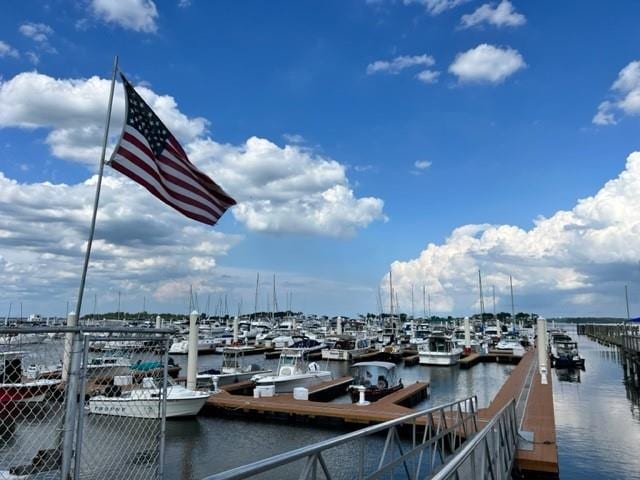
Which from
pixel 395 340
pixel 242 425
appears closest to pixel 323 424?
pixel 242 425

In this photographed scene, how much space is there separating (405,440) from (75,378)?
18.8 metres

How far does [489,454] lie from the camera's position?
9133mm

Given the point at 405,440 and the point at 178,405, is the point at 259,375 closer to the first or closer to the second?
the point at 178,405

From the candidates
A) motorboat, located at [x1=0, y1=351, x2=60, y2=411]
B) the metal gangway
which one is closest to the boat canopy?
the metal gangway

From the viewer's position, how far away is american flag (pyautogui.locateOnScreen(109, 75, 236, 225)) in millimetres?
7079

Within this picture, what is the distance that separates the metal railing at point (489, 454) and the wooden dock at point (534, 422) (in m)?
0.51

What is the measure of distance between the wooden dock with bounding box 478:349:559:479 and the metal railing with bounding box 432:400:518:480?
1.66 ft

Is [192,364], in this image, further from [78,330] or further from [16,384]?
[78,330]

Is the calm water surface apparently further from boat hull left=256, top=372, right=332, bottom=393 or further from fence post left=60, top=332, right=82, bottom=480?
fence post left=60, top=332, right=82, bottom=480

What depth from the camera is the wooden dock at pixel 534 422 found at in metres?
14.8

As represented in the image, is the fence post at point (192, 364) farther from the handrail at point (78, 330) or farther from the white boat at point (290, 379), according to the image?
the handrail at point (78, 330)

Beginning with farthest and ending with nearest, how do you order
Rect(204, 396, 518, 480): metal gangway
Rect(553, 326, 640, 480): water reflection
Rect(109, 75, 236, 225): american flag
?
Rect(553, 326, 640, 480): water reflection → Rect(109, 75, 236, 225): american flag → Rect(204, 396, 518, 480): metal gangway

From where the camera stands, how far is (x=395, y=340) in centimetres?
8219

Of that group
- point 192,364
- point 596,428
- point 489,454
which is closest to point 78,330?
point 489,454
